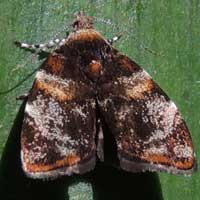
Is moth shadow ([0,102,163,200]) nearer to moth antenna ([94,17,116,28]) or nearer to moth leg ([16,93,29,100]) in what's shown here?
moth leg ([16,93,29,100])

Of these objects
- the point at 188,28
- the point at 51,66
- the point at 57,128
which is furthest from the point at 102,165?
the point at 188,28

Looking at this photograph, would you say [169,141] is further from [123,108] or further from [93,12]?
[93,12]

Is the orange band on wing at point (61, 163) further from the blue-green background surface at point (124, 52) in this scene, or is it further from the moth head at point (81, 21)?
the moth head at point (81, 21)

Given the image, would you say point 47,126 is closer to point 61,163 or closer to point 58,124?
point 58,124

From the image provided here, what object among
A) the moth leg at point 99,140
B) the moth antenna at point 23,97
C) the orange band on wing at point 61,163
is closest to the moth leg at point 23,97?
the moth antenna at point 23,97

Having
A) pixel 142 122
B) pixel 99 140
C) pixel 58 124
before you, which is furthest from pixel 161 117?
pixel 58 124

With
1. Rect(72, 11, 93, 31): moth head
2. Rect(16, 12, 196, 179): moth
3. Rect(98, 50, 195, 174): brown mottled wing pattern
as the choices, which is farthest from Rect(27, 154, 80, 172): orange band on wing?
Rect(72, 11, 93, 31): moth head
